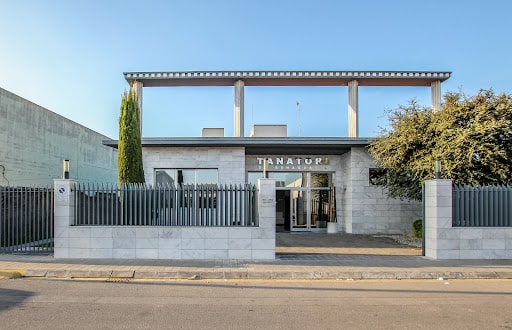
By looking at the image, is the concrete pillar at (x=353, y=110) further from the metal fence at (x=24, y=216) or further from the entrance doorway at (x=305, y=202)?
the metal fence at (x=24, y=216)

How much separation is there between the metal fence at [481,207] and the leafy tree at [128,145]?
10.3 metres

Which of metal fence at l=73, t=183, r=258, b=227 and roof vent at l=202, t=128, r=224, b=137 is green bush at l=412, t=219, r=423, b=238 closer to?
metal fence at l=73, t=183, r=258, b=227

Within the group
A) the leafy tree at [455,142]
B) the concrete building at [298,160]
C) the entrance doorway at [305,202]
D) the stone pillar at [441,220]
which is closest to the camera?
the stone pillar at [441,220]

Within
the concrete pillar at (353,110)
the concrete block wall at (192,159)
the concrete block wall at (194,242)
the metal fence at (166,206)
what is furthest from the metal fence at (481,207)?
the concrete block wall at (192,159)

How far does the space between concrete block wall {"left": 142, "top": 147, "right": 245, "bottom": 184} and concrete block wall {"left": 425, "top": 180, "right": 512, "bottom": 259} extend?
9.67 meters

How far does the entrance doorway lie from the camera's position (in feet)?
68.9

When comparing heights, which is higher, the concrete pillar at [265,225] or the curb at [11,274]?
the concrete pillar at [265,225]

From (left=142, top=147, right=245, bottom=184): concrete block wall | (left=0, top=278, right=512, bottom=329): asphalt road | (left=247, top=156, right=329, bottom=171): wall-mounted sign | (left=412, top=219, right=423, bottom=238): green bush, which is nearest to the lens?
(left=0, top=278, right=512, bottom=329): asphalt road

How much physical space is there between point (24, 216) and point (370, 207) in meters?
14.2

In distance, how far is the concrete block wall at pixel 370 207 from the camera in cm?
1912

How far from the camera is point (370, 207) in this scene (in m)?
19.2

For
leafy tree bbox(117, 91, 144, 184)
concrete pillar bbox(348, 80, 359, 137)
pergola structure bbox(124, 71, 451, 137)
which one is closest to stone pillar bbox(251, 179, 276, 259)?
leafy tree bbox(117, 91, 144, 184)

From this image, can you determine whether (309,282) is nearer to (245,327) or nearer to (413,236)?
(245,327)

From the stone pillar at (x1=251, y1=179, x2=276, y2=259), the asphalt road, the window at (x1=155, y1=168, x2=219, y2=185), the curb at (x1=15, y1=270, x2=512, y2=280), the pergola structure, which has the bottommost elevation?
the curb at (x1=15, y1=270, x2=512, y2=280)
